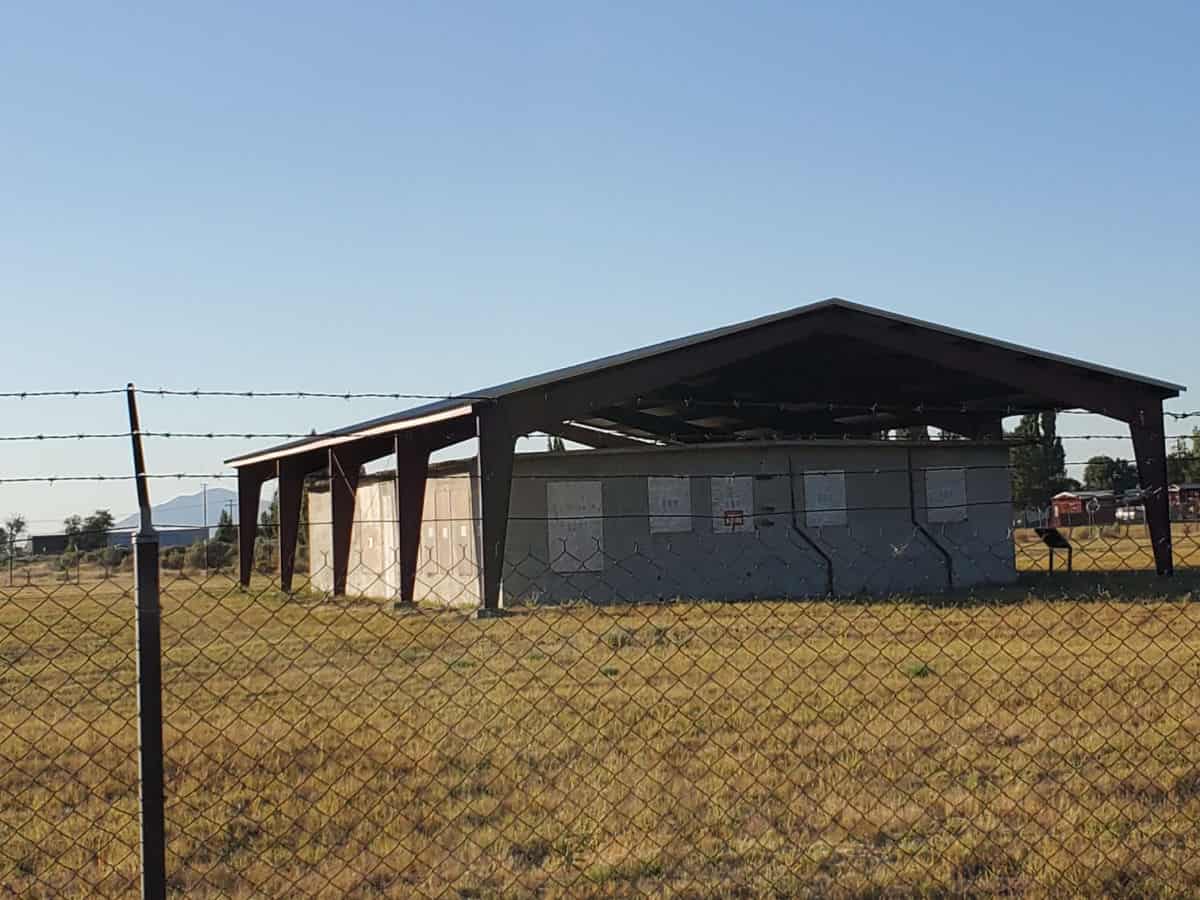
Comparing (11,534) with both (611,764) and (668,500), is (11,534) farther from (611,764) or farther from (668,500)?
(668,500)

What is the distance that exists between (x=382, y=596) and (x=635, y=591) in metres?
6.07

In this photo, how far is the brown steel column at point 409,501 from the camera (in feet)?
69.2

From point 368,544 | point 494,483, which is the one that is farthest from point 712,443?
point 368,544

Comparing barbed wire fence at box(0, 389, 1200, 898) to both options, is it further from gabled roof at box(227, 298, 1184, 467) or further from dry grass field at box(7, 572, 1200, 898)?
gabled roof at box(227, 298, 1184, 467)

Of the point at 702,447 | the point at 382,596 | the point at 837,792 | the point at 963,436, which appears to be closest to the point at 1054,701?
the point at 837,792

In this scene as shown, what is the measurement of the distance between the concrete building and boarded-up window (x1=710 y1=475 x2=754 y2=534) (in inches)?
1.0

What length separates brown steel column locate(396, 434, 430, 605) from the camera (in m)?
21.1

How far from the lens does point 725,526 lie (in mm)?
22906

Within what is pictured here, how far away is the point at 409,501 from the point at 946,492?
35.0ft

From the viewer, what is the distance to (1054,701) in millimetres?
9195

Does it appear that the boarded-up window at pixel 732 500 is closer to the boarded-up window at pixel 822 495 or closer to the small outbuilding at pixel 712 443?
the small outbuilding at pixel 712 443

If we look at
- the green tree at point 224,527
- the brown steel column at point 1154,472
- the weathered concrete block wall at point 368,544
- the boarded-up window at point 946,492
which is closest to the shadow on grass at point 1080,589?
the brown steel column at point 1154,472

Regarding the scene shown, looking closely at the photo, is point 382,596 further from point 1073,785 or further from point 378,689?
point 1073,785

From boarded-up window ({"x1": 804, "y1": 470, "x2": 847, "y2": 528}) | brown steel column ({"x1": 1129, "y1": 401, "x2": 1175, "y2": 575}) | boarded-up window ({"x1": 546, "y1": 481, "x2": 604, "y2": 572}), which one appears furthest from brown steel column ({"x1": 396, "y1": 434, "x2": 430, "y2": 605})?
brown steel column ({"x1": 1129, "y1": 401, "x2": 1175, "y2": 575})
